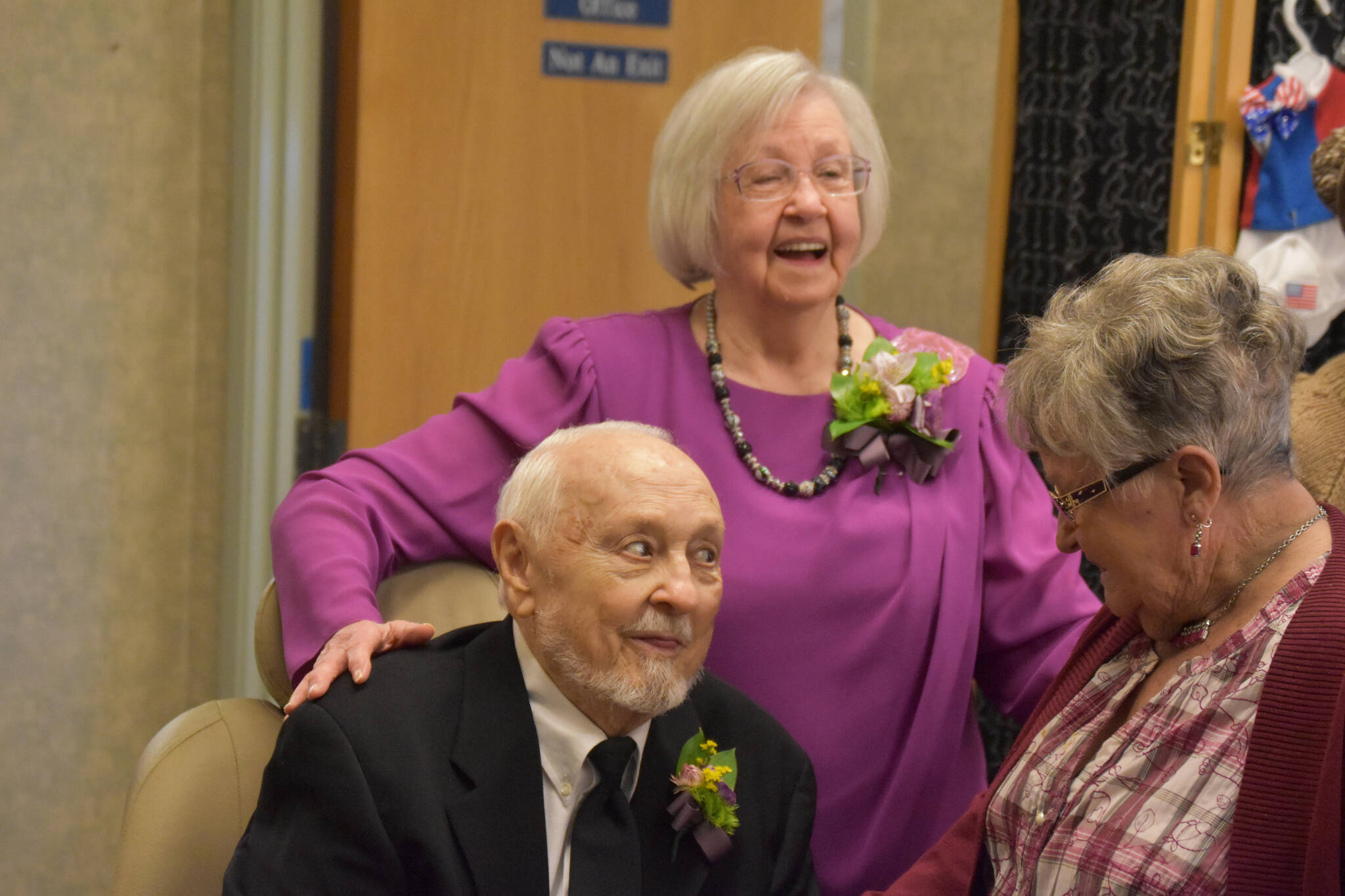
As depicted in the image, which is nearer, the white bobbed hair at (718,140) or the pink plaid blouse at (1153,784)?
the pink plaid blouse at (1153,784)

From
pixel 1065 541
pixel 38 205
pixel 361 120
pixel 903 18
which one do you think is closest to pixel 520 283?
pixel 361 120

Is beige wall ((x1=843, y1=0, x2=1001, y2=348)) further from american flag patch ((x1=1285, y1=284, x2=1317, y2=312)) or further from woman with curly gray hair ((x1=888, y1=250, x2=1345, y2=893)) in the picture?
woman with curly gray hair ((x1=888, y1=250, x2=1345, y2=893))

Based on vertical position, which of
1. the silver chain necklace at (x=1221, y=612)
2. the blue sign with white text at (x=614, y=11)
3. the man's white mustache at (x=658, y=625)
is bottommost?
the man's white mustache at (x=658, y=625)

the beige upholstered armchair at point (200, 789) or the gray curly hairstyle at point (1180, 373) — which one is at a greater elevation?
the gray curly hairstyle at point (1180, 373)

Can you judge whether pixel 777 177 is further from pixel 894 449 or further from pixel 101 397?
pixel 101 397

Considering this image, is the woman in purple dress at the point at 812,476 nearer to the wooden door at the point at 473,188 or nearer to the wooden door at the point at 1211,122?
the wooden door at the point at 1211,122

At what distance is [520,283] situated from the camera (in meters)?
3.49

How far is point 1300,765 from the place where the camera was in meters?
1.45

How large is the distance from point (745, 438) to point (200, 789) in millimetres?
979

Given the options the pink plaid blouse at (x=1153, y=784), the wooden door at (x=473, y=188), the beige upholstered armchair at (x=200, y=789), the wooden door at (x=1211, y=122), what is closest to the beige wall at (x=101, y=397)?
the wooden door at (x=473, y=188)

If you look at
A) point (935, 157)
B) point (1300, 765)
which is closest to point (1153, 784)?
point (1300, 765)

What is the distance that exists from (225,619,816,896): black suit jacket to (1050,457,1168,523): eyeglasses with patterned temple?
567 mm

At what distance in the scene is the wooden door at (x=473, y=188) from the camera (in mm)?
3320

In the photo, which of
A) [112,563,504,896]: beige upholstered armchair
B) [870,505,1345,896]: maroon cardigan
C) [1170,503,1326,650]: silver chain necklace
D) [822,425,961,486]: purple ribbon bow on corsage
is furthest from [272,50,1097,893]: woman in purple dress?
[870,505,1345,896]: maroon cardigan
